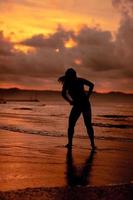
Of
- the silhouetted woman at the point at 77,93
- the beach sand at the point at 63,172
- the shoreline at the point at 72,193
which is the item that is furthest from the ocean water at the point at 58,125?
the shoreline at the point at 72,193

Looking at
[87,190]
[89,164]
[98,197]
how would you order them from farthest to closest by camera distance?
[89,164] → [87,190] → [98,197]

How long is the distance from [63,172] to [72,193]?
2.25 m

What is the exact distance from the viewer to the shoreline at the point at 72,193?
17.0 ft

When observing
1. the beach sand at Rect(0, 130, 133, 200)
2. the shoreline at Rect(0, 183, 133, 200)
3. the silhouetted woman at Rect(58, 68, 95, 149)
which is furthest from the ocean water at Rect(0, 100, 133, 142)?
the shoreline at Rect(0, 183, 133, 200)

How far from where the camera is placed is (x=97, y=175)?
7516 millimetres

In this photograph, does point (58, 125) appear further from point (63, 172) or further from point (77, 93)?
point (63, 172)

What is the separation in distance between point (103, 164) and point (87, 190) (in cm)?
334

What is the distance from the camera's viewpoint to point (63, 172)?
765 cm

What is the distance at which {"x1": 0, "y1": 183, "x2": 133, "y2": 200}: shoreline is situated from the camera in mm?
5176

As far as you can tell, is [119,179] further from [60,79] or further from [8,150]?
[60,79]

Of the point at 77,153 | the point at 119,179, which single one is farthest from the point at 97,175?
the point at 77,153

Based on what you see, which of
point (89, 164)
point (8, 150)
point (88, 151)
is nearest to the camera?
point (89, 164)

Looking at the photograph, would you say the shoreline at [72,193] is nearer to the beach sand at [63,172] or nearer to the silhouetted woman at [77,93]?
the beach sand at [63,172]

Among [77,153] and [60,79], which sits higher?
[60,79]
